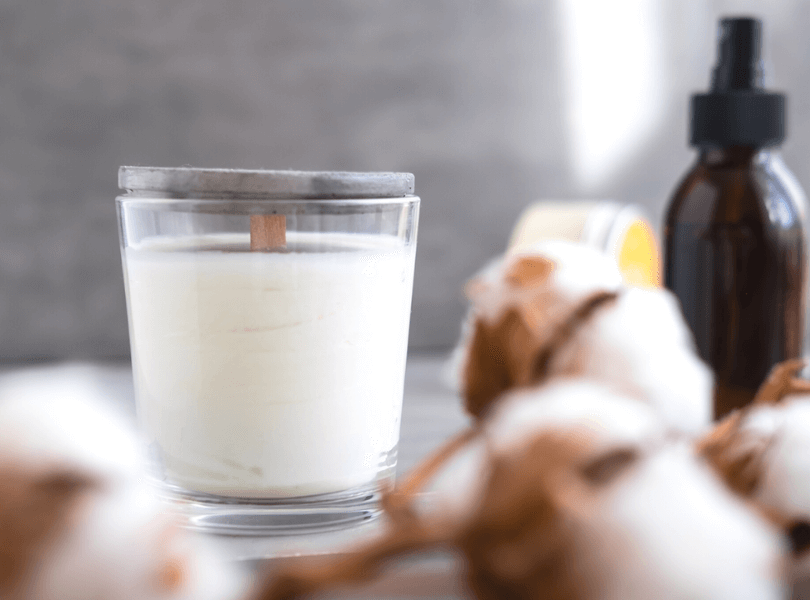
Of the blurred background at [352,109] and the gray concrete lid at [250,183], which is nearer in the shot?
the gray concrete lid at [250,183]

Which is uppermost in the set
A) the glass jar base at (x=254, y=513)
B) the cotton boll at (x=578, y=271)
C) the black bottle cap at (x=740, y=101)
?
the black bottle cap at (x=740, y=101)

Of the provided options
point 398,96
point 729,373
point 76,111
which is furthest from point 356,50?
point 729,373

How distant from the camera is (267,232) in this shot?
0.71 ft

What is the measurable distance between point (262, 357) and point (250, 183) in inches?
Result: 1.9

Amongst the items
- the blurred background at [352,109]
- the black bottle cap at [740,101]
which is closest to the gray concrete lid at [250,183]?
the black bottle cap at [740,101]

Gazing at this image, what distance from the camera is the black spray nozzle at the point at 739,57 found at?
36cm

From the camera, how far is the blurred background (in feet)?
2.01

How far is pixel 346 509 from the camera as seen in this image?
0.77 feet

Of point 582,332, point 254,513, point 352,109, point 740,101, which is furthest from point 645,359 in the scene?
point 352,109

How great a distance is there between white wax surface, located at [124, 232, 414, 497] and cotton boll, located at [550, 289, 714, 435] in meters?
0.07

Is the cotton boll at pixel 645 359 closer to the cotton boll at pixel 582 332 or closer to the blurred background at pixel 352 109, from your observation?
the cotton boll at pixel 582 332

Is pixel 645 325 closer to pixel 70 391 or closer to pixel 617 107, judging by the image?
pixel 70 391

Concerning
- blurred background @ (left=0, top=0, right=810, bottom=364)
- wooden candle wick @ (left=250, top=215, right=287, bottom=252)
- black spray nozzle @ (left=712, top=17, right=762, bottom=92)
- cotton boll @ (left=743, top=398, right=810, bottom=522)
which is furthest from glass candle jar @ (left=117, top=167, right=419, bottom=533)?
blurred background @ (left=0, top=0, right=810, bottom=364)

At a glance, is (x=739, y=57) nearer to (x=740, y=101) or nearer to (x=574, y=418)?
(x=740, y=101)
